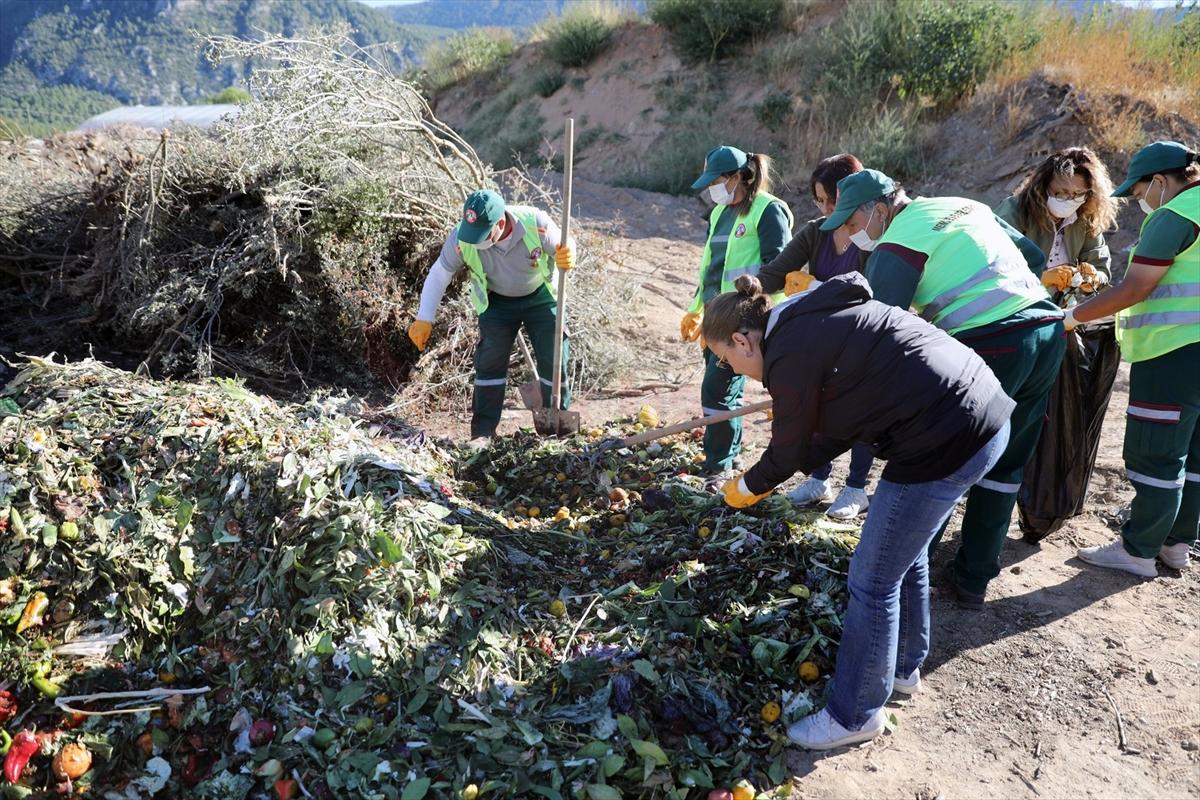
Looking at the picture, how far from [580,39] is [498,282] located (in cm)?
1410

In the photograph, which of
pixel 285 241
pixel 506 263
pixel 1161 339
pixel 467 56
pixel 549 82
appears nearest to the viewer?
pixel 1161 339

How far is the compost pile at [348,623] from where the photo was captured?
2277 millimetres

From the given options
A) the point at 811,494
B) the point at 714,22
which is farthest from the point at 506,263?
the point at 714,22

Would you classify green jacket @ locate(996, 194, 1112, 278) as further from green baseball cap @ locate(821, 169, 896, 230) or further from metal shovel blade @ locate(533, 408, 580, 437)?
metal shovel blade @ locate(533, 408, 580, 437)

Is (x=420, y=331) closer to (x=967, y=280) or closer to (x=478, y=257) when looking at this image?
(x=478, y=257)

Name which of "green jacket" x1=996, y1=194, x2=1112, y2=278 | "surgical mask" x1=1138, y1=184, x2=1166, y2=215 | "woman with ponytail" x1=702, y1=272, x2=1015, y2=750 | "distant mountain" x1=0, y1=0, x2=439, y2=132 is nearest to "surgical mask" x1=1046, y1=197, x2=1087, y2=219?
"green jacket" x1=996, y1=194, x2=1112, y2=278

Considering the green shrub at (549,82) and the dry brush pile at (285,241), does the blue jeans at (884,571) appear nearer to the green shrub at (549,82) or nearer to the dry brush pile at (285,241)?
the dry brush pile at (285,241)

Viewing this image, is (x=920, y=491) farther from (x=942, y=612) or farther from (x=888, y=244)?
(x=942, y=612)

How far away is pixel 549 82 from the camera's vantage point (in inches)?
654

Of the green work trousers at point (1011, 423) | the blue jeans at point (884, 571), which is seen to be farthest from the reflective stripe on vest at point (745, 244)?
the blue jeans at point (884, 571)

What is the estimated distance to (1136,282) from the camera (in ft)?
9.45

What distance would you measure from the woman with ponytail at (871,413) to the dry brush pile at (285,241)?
361cm

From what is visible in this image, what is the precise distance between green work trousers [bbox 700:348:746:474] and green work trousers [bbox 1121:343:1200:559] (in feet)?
5.26

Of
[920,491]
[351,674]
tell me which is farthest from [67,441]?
[920,491]
